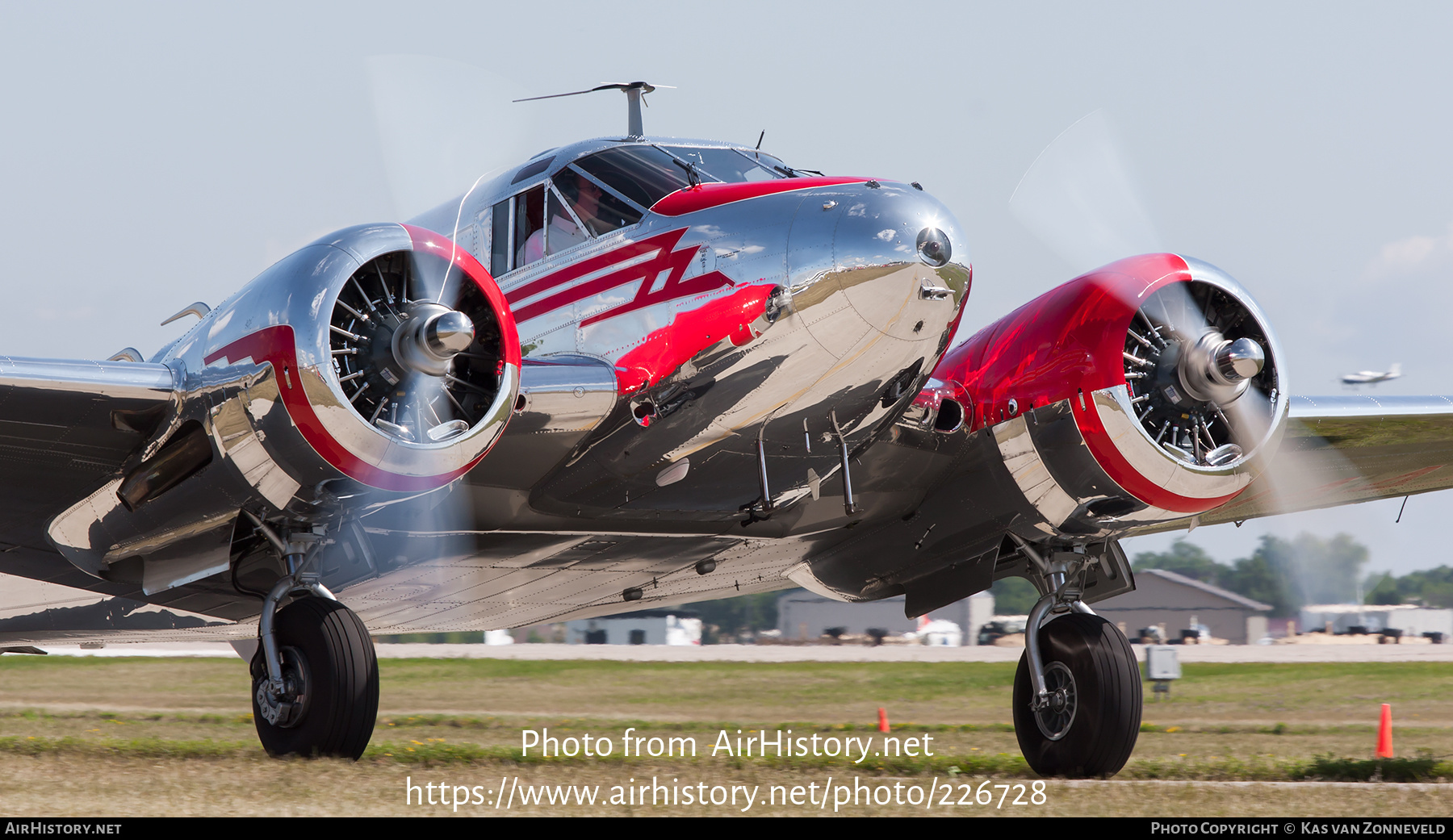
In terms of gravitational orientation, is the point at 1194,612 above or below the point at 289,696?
below

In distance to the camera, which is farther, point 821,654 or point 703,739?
point 821,654

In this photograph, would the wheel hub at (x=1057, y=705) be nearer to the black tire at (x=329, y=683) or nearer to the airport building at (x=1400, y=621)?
the black tire at (x=329, y=683)

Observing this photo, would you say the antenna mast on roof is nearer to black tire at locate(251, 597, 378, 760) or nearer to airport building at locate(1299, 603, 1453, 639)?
black tire at locate(251, 597, 378, 760)

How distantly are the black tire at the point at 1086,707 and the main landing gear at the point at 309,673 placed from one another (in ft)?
14.8

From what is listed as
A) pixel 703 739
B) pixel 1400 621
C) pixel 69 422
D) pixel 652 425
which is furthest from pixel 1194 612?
pixel 69 422

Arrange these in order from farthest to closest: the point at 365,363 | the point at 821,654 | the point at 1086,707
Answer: the point at 821,654 → the point at 1086,707 → the point at 365,363

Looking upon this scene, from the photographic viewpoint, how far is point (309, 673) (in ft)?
25.1

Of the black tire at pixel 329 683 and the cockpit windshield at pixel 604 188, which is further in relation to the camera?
the cockpit windshield at pixel 604 188

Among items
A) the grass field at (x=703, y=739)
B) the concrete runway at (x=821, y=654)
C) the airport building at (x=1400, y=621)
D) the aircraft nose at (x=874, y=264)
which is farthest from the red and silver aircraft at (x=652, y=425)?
the airport building at (x=1400, y=621)

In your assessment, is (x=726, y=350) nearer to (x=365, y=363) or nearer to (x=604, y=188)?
(x=604, y=188)

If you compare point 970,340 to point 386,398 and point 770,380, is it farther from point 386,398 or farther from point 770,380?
point 386,398

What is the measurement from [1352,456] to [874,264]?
518 cm

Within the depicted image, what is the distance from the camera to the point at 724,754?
1114 centimetres

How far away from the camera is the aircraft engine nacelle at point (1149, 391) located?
330 inches
